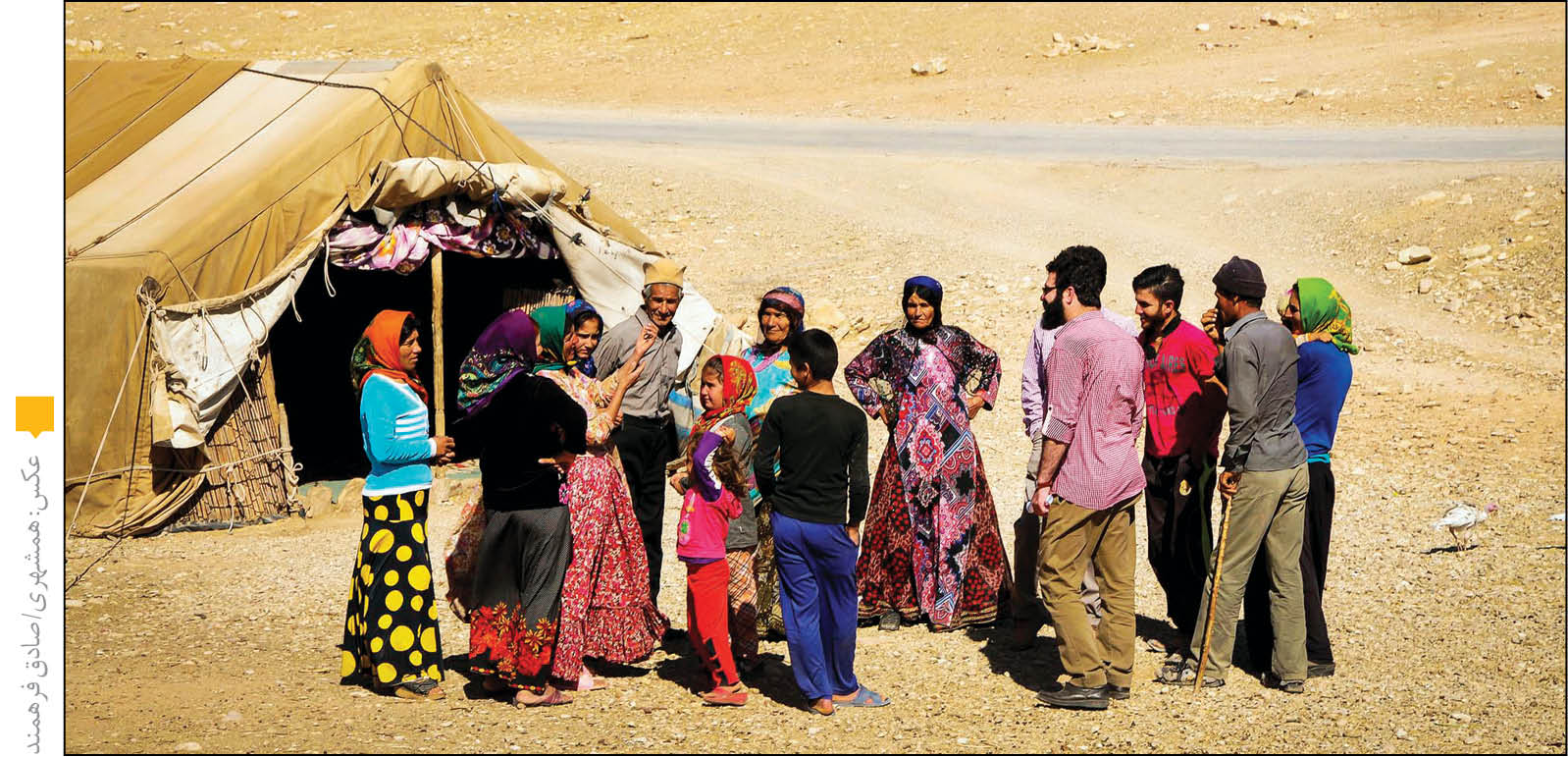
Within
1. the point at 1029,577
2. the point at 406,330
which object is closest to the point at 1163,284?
the point at 1029,577

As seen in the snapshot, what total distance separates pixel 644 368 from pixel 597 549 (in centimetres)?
118

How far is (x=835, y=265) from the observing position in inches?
542

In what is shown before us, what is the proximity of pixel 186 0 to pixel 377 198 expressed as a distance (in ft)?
92.6

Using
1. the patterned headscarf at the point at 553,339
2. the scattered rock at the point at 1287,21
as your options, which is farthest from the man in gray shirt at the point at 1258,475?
the scattered rock at the point at 1287,21

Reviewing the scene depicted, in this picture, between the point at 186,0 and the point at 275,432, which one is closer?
the point at 275,432

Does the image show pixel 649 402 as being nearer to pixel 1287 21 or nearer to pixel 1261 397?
pixel 1261 397

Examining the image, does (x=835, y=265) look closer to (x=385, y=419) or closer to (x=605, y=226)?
(x=605, y=226)

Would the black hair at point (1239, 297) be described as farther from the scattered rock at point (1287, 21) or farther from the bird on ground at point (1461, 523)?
the scattered rock at point (1287, 21)

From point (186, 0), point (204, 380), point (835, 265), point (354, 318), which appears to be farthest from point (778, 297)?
point (186, 0)

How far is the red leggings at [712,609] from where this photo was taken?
5078 mm

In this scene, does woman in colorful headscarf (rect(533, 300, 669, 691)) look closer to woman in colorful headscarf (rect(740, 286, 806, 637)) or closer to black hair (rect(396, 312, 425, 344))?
black hair (rect(396, 312, 425, 344))

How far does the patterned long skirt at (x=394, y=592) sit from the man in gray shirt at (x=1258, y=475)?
287 cm

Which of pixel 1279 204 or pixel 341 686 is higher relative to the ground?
pixel 1279 204

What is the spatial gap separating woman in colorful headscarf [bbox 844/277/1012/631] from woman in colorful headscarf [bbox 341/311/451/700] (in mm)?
1970
